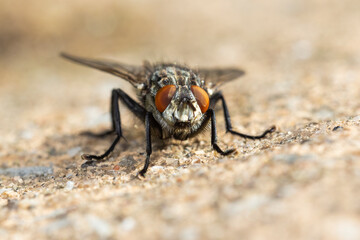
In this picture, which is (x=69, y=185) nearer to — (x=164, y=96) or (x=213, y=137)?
(x=164, y=96)

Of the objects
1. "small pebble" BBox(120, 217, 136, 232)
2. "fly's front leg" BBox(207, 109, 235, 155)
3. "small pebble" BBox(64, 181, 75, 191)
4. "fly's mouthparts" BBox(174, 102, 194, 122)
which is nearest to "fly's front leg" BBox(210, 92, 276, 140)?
"fly's front leg" BBox(207, 109, 235, 155)

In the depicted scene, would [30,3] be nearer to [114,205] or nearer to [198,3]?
[198,3]

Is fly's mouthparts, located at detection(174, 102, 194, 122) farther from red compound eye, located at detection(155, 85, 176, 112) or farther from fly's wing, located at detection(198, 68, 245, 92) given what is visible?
fly's wing, located at detection(198, 68, 245, 92)

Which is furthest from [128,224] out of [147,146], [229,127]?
[229,127]

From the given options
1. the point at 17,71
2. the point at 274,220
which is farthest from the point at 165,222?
the point at 17,71

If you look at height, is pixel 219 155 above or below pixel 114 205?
above

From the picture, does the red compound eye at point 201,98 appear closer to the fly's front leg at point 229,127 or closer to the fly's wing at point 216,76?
the fly's front leg at point 229,127

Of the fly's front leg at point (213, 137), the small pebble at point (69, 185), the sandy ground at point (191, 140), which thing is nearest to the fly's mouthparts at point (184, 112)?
the fly's front leg at point (213, 137)
